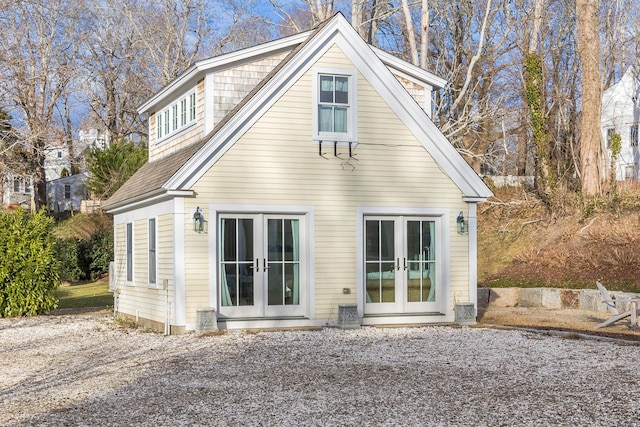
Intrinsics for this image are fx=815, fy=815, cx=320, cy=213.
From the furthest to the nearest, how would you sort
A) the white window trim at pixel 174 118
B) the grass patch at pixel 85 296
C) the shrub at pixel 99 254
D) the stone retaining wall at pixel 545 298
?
the shrub at pixel 99 254 → the grass patch at pixel 85 296 → the stone retaining wall at pixel 545 298 → the white window trim at pixel 174 118

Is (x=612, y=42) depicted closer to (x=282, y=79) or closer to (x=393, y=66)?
(x=393, y=66)

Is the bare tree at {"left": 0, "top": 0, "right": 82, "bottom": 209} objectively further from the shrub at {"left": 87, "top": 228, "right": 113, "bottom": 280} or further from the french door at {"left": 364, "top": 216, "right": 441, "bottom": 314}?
the french door at {"left": 364, "top": 216, "right": 441, "bottom": 314}

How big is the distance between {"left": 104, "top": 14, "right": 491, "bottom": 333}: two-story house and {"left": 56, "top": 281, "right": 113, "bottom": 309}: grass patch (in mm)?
8631

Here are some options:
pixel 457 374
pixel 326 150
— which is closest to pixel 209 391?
pixel 457 374

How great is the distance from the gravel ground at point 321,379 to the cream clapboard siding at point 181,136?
14.0 ft

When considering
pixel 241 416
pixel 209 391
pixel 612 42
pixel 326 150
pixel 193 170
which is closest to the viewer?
pixel 241 416

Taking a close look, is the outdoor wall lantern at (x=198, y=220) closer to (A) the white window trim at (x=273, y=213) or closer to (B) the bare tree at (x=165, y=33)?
(A) the white window trim at (x=273, y=213)

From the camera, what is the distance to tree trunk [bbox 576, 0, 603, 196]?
84.4 ft

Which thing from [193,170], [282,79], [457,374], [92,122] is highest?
[92,122]

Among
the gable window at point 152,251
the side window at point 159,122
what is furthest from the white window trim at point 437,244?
the side window at point 159,122

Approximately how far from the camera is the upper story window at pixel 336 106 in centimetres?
1538

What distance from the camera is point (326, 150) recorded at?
607 inches

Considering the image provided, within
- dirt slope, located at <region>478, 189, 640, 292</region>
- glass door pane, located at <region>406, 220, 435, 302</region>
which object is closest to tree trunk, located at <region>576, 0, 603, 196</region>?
dirt slope, located at <region>478, 189, 640, 292</region>

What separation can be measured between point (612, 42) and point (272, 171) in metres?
27.5
